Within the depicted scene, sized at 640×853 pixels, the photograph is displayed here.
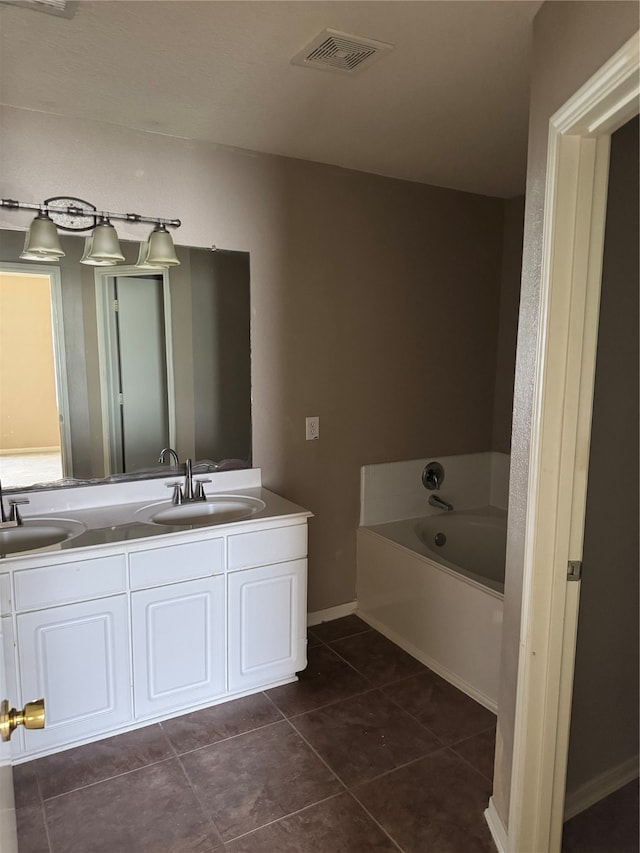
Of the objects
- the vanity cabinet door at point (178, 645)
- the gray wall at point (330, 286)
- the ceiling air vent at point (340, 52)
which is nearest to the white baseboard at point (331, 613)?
the gray wall at point (330, 286)

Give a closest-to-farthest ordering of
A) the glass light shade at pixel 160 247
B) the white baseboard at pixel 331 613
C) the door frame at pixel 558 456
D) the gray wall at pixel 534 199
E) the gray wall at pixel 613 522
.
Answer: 1. the gray wall at pixel 534 199
2. the door frame at pixel 558 456
3. the gray wall at pixel 613 522
4. the glass light shade at pixel 160 247
5. the white baseboard at pixel 331 613

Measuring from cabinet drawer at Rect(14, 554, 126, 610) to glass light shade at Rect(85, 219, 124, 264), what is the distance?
116 centimetres

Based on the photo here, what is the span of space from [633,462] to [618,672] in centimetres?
68

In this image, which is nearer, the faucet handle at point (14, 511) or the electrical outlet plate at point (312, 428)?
the faucet handle at point (14, 511)

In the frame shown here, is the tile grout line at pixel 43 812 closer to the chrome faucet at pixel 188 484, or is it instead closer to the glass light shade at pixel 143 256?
the chrome faucet at pixel 188 484

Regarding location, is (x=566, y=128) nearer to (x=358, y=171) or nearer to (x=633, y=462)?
(x=633, y=462)

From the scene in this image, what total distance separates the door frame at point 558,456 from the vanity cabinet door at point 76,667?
4.43 ft

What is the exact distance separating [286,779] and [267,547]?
2.64ft

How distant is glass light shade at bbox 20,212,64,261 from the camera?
2.24 metres

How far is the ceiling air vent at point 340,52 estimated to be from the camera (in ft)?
5.59

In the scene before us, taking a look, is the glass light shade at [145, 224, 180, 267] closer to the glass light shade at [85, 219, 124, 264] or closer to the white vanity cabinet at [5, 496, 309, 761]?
the glass light shade at [85, 219, 124, 264]

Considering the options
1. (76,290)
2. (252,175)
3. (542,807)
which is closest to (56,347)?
(76,290)

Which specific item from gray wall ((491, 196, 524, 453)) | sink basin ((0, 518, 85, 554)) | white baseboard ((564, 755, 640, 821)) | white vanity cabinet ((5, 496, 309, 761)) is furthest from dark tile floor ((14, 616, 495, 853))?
gray wall ((491, 196, 524, 453))

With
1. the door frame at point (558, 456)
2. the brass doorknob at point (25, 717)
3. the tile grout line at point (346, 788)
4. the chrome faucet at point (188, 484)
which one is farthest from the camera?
the chrome faucet at point (188, 484)
